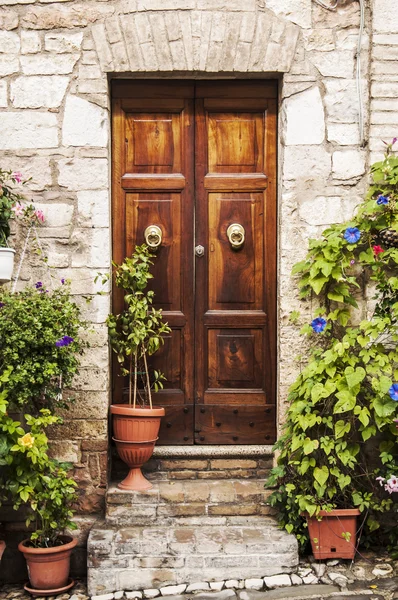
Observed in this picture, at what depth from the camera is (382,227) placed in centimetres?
453

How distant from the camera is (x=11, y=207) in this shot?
4.57 m

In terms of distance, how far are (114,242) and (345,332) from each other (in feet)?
5.01

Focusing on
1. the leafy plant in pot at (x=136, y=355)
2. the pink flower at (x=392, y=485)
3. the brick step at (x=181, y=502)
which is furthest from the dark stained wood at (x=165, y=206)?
the pink flower at (x=392, y=485)

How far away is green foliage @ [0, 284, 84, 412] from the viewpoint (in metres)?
4.09

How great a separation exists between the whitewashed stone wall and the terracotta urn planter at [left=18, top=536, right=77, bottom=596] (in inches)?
18.4

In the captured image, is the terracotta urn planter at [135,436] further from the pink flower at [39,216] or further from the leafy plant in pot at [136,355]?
the pink flower at [39,216]

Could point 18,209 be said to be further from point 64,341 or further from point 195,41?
point 195,41

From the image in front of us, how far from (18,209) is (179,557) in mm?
2173

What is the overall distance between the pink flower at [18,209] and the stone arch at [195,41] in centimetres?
96

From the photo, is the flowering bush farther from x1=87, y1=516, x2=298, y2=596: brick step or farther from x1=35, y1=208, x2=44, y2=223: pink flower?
x1=87, y1=516, x2=298, y2=596: brick step

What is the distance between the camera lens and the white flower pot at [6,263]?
13.9 feet

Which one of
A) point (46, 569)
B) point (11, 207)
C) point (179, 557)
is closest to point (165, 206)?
point (11, 207)

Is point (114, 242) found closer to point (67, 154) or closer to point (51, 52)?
point (67, 154)

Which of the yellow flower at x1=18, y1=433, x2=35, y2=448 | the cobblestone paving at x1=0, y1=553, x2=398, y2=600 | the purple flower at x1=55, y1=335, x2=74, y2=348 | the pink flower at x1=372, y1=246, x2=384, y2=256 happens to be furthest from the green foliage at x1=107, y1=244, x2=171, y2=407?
the pink flower at x1=372, y1=246, x2=384, y2=256
